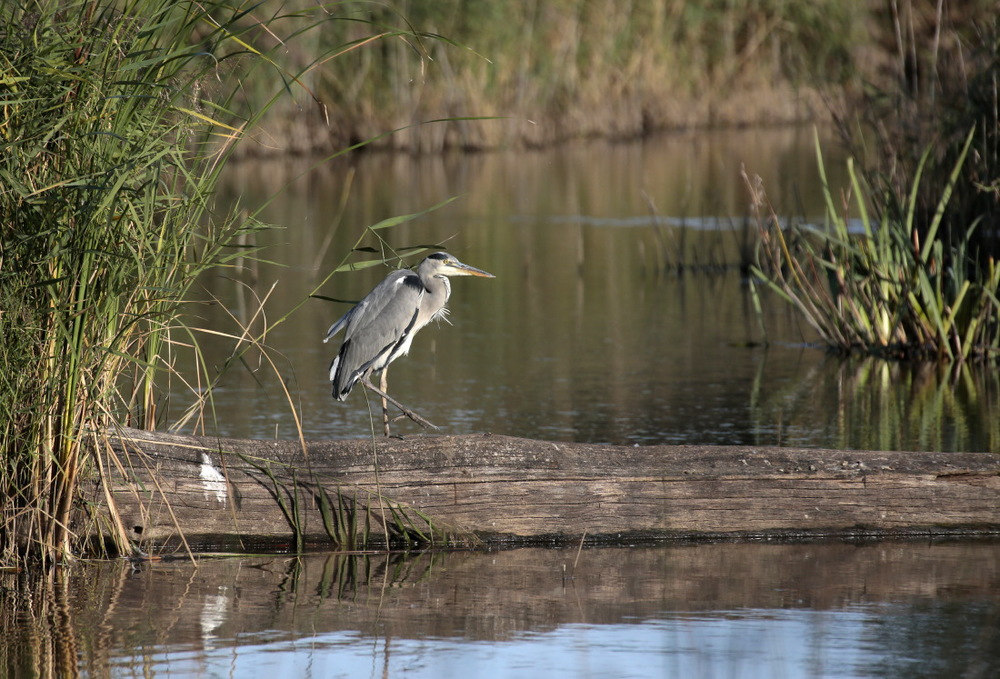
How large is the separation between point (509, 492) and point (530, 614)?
70cm

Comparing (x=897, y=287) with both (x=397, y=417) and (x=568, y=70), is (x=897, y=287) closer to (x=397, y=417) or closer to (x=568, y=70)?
(x=397, y=417)

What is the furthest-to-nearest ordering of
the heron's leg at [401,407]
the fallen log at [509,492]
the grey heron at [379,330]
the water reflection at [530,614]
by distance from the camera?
1. the grey heron at [379,330]
2. the heron's leg at [401,407]
3. the fallen log at [509,492]
4. the water reflection at [530,614]

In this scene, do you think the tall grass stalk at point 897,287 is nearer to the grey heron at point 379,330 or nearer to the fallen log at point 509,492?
the grey heron at point 379,330

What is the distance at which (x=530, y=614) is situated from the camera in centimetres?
442

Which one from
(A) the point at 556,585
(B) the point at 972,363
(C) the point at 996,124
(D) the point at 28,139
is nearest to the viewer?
(D) the point at 28,139

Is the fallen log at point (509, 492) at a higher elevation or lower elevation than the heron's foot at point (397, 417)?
lower

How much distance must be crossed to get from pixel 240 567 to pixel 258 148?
811 inches

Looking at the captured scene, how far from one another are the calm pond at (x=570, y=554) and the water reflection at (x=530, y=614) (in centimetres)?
1

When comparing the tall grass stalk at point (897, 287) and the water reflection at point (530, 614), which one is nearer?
the water reflection at point (530, 614)

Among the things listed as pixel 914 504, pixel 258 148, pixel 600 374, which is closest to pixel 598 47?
pixel 258 148

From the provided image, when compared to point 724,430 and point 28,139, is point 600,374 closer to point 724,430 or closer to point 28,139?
point 724,430

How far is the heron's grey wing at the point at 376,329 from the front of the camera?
244 inches

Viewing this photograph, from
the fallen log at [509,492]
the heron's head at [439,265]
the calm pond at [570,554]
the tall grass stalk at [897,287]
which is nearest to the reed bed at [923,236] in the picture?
the tall grass stalk at [897,287]

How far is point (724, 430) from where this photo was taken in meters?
7.23
